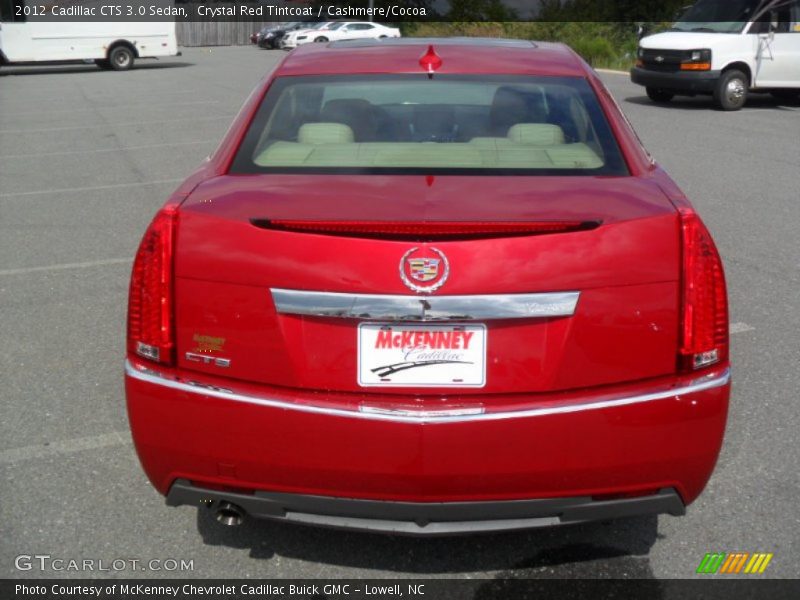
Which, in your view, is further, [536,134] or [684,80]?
[684,80]

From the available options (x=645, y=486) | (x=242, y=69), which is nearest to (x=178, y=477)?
(x=645, y=486)

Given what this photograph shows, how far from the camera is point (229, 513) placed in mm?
3066

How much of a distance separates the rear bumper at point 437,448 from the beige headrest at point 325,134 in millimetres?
1183

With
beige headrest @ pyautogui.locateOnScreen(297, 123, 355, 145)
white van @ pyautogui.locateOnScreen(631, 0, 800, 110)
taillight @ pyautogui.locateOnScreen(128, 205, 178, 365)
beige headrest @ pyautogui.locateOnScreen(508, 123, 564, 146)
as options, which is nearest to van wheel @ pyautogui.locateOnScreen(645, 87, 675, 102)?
white van @ pyautogui.locateOnScreen(631, 0, 800, 110)

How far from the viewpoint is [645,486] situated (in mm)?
2898

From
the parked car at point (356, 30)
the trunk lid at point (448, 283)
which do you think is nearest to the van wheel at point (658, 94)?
the trunk lid at point (448, 283)

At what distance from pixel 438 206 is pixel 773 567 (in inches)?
66.7

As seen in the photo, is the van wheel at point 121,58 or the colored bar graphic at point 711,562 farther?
the van wheel at point 121,58

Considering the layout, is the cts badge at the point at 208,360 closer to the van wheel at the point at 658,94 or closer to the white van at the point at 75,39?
the van wheel at the point at 658,94

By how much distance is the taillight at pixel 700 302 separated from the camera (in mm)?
2875

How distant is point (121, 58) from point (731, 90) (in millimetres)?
21296

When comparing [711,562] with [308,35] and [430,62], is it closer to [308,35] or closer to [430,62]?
[430,62]

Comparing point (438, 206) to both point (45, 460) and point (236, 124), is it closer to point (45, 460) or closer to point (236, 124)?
point (236, 124)

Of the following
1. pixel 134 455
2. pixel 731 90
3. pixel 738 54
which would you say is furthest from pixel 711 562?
pixel 738 54
